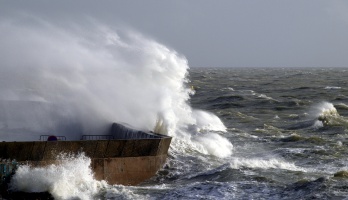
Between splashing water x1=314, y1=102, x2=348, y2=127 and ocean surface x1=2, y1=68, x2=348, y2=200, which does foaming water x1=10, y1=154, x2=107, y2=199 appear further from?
splashing water x1=314, y1=102, x2=348, y2=127

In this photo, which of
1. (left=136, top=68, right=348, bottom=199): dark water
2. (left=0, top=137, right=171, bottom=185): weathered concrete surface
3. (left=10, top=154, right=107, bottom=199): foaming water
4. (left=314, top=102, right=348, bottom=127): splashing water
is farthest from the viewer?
Result: (left=314, top=102, right=348, bottom=127): splashing water

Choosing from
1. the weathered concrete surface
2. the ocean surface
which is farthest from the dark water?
the weathered concrete surface

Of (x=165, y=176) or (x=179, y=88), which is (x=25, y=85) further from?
(x=165, y=176)

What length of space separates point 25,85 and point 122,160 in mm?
16562

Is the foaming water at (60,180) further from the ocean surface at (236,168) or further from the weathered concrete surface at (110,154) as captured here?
the weathered concrete surface at (110,154)

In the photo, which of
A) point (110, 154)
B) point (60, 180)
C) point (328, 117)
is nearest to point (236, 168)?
point (110, 154)

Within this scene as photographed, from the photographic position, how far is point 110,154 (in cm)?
1667

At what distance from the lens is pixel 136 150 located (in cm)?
1711

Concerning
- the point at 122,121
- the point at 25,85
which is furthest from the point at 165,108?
the point at 25,85

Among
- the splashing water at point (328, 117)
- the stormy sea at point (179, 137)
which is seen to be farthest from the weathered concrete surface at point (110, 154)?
the splashing water at point (328, 117)

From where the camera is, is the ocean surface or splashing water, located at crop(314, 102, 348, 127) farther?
splashing water, located at crop(314, 102, 348, 127)

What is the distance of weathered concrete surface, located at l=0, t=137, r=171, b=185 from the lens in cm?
1542

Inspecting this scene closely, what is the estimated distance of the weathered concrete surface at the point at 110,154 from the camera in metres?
15.4

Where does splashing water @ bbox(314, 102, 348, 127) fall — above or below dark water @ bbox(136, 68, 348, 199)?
above
